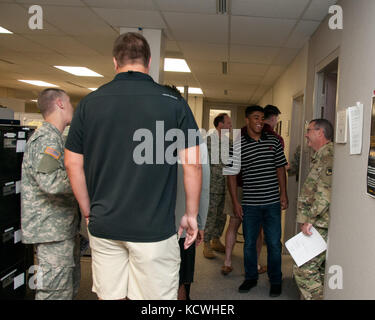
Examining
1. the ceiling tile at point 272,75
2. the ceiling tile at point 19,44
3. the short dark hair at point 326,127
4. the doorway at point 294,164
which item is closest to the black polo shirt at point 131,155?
the short dark hair at point 326,127

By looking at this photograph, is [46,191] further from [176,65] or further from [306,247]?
[176,65]

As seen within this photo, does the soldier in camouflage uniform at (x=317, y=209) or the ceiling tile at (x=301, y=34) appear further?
the ceiling tile at (x=301, y=34)

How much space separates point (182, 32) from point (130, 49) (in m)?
2.47

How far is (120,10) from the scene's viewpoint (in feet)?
9.80

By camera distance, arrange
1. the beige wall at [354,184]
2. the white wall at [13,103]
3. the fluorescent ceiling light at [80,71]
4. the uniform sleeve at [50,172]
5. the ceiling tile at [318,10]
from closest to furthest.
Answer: the beige wall at [354,184], the uniform sleeve at [50,172], the ceiling tile at [318,10], the fluorescent ceiling light at [80,71], the white wall at [13,103]

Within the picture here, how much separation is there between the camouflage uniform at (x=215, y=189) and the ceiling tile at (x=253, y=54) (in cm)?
137

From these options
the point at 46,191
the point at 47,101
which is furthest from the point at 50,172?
the point at 47,101

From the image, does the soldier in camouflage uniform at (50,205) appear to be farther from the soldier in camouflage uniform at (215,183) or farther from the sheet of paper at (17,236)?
the soldier in camouflage uniform at (215,183)

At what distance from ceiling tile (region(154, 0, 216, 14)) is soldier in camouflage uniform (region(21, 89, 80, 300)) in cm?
147

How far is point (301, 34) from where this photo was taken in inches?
129

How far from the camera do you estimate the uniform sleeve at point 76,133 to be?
4.15 feet
